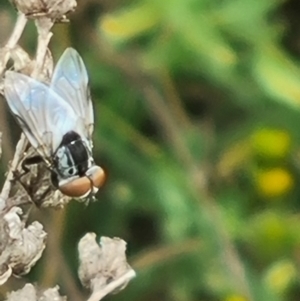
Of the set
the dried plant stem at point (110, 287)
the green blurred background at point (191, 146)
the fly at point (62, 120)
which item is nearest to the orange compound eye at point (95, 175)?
the fly at point (62, 120)

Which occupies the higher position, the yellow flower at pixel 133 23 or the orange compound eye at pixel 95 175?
the orange compound eye at pixel 95 175

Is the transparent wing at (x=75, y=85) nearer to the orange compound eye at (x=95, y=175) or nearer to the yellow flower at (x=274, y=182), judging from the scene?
the orange compound eye at (x=95, y=175)

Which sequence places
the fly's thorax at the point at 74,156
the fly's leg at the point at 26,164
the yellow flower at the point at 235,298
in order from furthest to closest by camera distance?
the yellow flower at the point at 235,298, the fly's thorax at the point at 74,156, the fly's leg at the point at 26,164

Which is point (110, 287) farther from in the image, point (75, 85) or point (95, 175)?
point (75, 85)

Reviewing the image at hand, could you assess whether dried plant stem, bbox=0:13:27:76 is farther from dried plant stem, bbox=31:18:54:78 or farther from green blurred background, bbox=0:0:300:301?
green blurred background, bbox=0:0:300:301

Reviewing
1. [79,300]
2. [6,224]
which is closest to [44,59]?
[6,224]

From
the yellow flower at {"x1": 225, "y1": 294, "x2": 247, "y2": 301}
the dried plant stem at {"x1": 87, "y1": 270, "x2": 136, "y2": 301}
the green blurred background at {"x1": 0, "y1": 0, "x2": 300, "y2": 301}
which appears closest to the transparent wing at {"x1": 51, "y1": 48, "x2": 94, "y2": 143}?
the dried plant stem at {"x1": 87, "y1": 270, "x2": 136, "y2": 301}

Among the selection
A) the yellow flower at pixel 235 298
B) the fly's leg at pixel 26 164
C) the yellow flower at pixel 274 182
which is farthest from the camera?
the yellow flower at pixel 274 182
